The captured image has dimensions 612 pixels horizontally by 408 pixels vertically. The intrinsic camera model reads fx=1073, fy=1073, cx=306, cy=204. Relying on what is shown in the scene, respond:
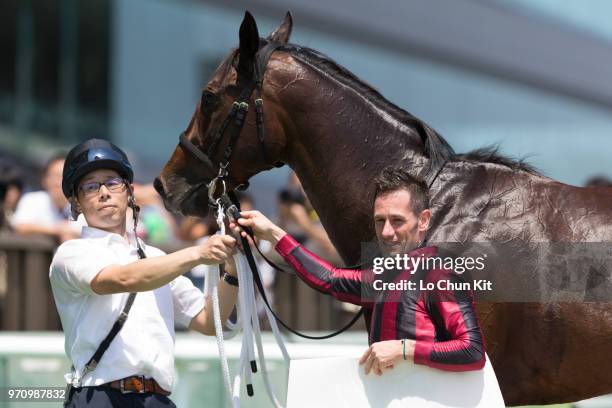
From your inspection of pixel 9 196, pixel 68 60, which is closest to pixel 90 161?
pixel 9 196

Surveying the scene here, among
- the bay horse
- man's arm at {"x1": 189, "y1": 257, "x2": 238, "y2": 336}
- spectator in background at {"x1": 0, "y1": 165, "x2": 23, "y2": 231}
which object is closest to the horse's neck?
the bay horse

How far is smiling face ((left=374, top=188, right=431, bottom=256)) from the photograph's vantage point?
10.8 ft

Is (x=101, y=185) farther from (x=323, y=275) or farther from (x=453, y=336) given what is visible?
(x=453, y=336)

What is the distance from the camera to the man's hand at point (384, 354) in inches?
123

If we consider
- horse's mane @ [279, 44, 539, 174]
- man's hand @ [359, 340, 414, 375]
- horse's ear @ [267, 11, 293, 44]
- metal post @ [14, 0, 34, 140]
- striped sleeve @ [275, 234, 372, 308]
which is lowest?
man's hand @ [359, 340, 414, 375]

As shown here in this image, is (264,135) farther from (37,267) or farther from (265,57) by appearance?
(37,267)

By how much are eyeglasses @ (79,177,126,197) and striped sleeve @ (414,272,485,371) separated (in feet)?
3.91

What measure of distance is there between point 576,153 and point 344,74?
15.0m

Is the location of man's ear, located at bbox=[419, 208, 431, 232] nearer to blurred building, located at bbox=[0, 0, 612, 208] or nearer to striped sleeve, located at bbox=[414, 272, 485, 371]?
striped sleeve, located at bbox=[414, 272, 485, 371]

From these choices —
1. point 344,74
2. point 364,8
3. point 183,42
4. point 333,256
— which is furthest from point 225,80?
point 364,8

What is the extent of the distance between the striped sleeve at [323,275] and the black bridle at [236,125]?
77cm

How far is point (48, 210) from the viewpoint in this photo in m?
7.06

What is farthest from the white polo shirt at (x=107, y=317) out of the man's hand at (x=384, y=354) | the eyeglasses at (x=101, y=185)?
the man's hand at (x=384, y=354)

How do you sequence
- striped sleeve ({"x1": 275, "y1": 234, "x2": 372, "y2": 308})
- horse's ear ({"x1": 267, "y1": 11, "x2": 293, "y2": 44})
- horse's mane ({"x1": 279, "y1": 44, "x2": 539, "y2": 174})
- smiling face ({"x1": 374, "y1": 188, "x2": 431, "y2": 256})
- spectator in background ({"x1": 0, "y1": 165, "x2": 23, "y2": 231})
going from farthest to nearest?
spectator in background ({"x1": 0, "y1": 165, "x2": 23, "y2": 231}) < horse's ear ({"x1": 267, "y1": 11, "x2": 293, "y2": 44}) < horse's mane ({"x1": 279, "y1": 44, "x2": 539, "y2": 174}) < striped sleeve ({"x1": 275, "y1": 234, "x2": 372, "y2": 308}) < smiling face ({"x1": 374, "y1": 188, "x2": 431, "y2": 256})
